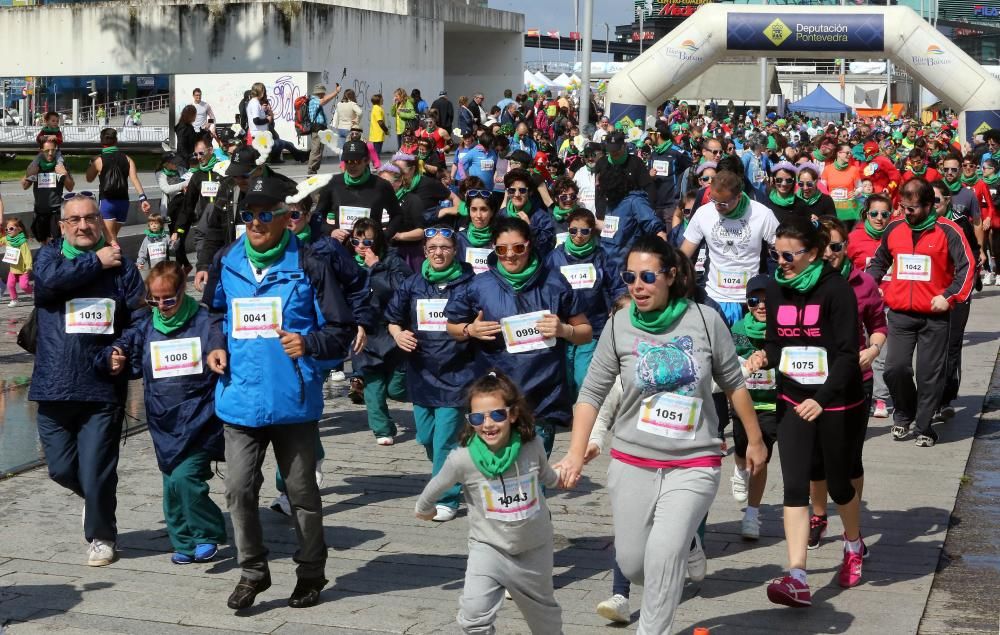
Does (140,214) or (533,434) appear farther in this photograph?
(140,214)

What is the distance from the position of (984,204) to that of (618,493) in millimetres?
14054

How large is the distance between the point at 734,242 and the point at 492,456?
4.21 m

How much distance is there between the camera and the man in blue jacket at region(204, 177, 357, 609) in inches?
253

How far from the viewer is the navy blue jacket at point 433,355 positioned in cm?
805

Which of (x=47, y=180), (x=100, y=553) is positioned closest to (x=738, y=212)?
(x=100, y=553)

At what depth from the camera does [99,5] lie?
125 feet

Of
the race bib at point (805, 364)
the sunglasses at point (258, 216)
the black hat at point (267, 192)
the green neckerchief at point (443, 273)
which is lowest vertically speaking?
the race bib at point (805, 364)

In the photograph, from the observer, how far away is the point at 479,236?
31.0 feet

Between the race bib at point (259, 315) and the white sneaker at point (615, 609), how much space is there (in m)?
1.81

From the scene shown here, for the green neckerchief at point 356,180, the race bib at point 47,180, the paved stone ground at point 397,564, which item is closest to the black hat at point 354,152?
the green neckerchief at point 356,180

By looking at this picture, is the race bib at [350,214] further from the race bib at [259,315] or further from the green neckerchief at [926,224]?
the race bib at [259,315]

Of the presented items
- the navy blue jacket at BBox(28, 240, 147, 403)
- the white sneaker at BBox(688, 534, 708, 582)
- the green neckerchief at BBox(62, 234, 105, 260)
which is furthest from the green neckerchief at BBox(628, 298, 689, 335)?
the green neckerchief at BBox(62, 234, 105, 260)

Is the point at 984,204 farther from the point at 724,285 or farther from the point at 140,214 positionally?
the point at 140,214

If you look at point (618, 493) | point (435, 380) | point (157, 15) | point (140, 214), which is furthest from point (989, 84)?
point (618, 493)
